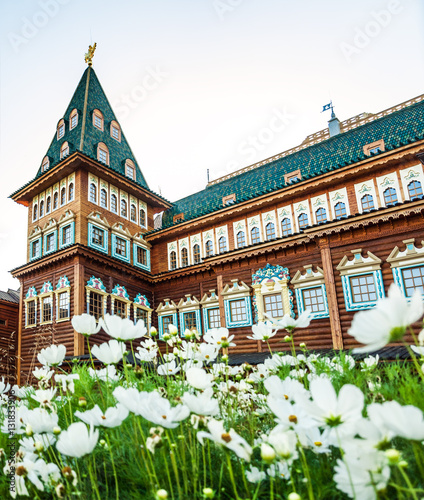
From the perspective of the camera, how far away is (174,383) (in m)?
3.12

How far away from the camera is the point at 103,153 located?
22016mm

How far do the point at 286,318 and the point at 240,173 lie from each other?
23.0 meters

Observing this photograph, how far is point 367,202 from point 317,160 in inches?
173

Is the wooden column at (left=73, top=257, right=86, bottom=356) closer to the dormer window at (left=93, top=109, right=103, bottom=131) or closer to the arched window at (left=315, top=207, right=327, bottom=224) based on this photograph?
the dormer window at (left=93, top=109, right=103, bottom=131)

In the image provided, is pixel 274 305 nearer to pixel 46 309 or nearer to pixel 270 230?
pixel 270 230

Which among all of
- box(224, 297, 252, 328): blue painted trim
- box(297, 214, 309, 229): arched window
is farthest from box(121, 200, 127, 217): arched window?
box(297, 214, 309, 229): arched window

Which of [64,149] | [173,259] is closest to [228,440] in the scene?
[173,259]

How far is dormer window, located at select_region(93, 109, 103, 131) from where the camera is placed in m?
23.1

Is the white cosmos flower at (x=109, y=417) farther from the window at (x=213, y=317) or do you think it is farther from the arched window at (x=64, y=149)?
the arched window at (x=64, y=149)

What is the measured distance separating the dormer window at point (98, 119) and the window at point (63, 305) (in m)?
10.5

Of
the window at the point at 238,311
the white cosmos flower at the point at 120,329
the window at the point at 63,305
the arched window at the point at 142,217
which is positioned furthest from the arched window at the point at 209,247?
the white cosmos flower at the point at 120,329

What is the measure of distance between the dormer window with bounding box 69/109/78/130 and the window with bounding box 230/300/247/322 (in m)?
14.1

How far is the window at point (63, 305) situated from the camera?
17625mm

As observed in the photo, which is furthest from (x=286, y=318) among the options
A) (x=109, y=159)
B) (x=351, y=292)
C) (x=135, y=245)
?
(x=109, y=159)
